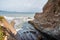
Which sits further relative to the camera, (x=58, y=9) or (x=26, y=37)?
(x=26, y=37)

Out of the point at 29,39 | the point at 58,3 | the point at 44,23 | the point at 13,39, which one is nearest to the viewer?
the point at 58,3

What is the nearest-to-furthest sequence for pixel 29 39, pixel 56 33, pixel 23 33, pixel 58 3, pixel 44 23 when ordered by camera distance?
pixel 56 33 → pixel 58 3 → pixel 44 23 → pixel 29 39 → pixel 23 33

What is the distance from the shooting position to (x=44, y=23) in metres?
5.77

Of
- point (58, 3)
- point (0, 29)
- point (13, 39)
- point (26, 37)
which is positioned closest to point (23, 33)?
point (26, 37)

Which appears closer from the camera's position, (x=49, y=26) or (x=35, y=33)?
(x=49, y=26)

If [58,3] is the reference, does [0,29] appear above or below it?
below

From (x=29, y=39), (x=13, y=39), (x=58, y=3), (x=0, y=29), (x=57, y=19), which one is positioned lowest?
(x=29, y=39)

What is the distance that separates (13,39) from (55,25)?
6.16ft

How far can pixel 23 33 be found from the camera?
28.7 feet

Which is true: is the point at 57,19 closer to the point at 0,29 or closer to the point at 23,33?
the point at 0,29

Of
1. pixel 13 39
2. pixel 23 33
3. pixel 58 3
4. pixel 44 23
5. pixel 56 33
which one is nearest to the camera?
pixel 56 33

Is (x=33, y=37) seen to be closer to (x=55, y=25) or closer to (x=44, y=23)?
(x=44, y=23)

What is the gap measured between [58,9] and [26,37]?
342 centimetres

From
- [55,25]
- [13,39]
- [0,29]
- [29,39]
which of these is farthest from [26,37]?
[55,25]
